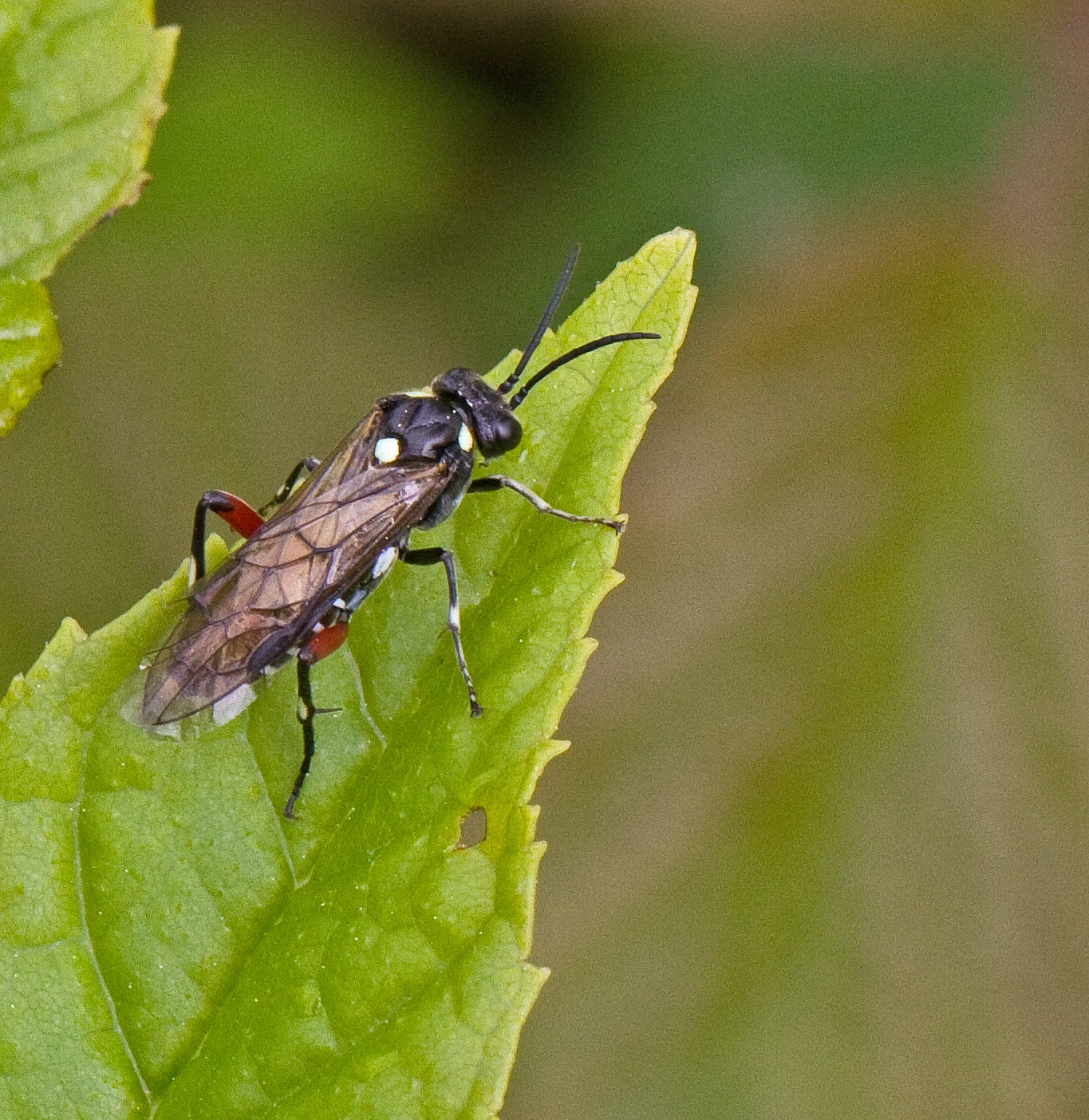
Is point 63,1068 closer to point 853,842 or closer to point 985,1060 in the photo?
point 853,842

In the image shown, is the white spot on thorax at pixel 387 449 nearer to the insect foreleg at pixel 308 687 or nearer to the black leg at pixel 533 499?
the black leg at pixel 533 499

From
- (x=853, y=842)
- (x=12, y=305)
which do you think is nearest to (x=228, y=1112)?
(x=12, y=305)

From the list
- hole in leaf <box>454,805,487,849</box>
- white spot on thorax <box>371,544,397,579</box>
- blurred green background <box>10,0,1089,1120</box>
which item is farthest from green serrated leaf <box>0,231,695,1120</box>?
blurred green background <box>10,0,1089,1120</box>

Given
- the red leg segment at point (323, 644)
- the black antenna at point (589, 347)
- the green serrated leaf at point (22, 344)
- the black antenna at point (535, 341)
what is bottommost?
the red leg segment at point (323, 644)

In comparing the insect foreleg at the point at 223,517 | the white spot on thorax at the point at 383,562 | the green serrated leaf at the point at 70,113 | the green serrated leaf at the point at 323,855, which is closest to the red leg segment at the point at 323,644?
the green serrated leaf at the point at 323,855

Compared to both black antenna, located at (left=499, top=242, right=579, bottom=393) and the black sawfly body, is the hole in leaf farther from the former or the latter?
black antenna, located at (left=499, top=242, right=579, bottom=393)

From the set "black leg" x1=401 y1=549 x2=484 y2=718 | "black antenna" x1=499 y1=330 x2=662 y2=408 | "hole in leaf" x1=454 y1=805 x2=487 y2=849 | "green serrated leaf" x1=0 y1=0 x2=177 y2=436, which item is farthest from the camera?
"hole in leaf" x1=454 y1=805 x2=487 y2=849
